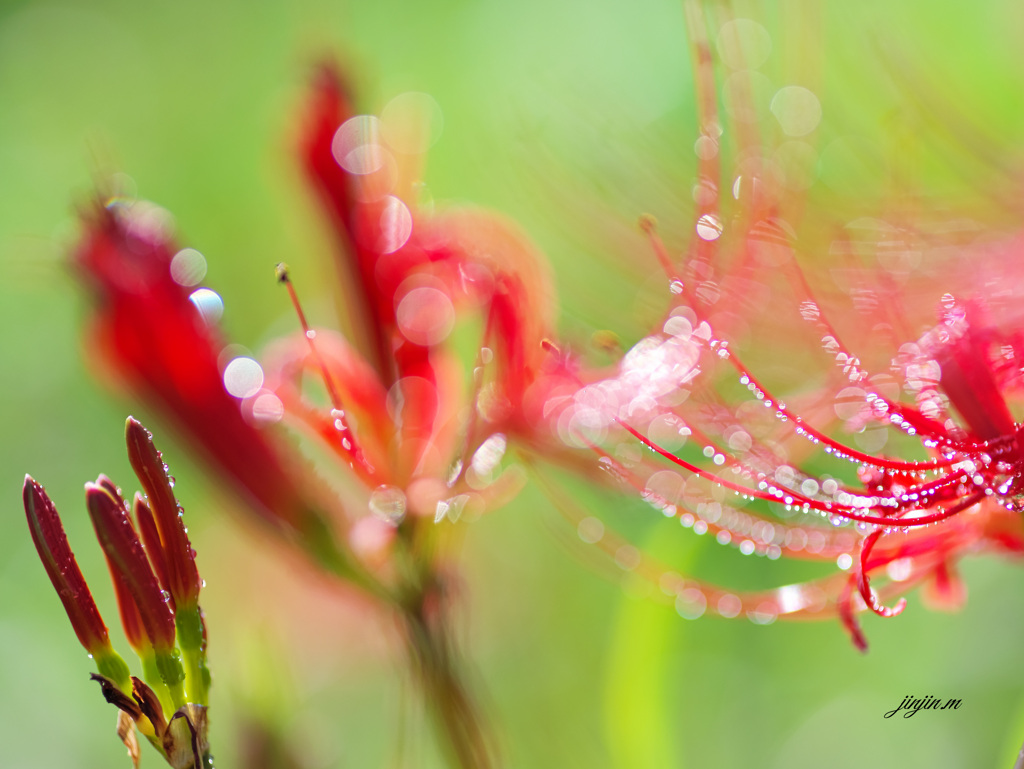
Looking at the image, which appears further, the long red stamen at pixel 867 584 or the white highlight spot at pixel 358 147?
the white highlight spot at pixel 358 147

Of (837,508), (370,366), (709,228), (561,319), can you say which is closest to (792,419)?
(837,508)

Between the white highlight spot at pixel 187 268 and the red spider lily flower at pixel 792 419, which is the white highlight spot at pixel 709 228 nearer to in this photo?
the red spider lily flower at pixel 792 419

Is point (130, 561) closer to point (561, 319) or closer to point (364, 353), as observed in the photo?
point (364, 353)

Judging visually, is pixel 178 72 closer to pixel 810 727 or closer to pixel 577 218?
pixel 577 218

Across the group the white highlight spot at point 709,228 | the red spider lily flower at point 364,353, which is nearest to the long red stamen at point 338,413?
the red spider lily flower at point 364,353

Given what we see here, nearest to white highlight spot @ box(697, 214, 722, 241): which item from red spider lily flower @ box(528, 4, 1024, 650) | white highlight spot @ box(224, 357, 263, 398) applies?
red spider lily flower @ box(528, 4, 1024, 650)

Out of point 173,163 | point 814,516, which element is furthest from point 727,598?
point 173,163

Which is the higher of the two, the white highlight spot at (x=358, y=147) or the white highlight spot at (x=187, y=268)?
Result: the white highlight spot at (x=358, y=147)
